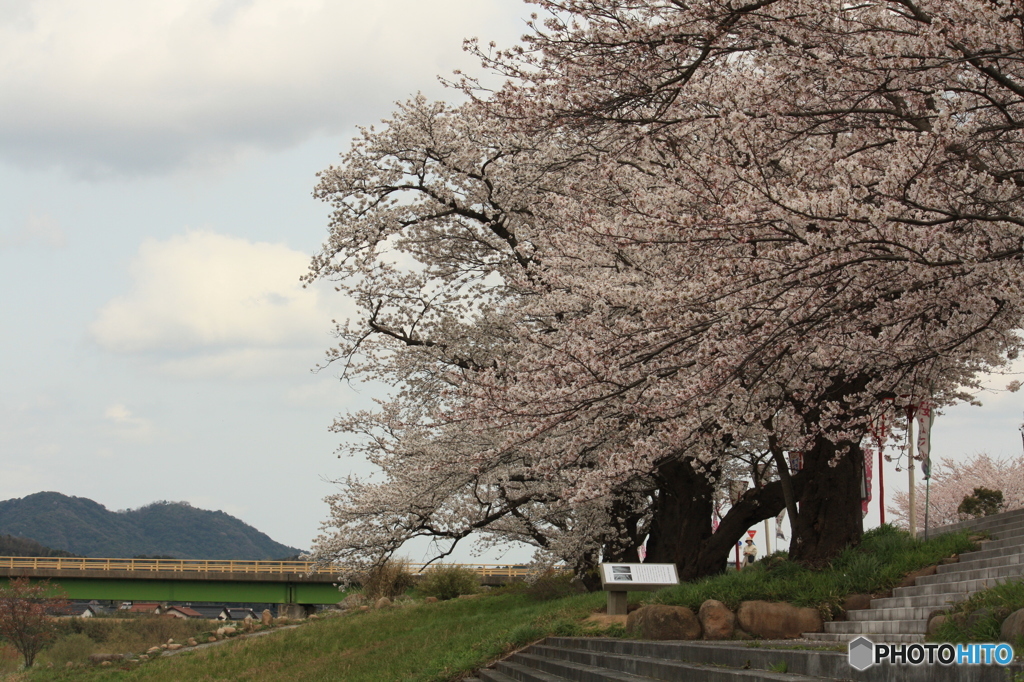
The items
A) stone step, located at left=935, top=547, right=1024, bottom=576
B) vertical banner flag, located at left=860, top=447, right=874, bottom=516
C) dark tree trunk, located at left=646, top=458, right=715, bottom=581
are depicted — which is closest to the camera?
stone step, located at left=935, top=547, right=1024, bottom=576

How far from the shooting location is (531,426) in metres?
10.9

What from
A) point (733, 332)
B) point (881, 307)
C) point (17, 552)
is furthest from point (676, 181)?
point (17, 552)

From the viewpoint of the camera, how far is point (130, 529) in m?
177

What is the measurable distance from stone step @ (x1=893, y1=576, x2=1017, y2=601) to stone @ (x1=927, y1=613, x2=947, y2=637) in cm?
77

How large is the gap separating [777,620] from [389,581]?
76.3 ft

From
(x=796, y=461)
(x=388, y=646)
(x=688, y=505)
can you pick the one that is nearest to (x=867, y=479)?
(x=796, y=461)

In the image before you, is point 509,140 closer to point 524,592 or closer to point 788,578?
point 788,578

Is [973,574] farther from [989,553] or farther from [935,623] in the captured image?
[935,623]

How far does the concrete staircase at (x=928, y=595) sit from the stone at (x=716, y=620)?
3.88 feet

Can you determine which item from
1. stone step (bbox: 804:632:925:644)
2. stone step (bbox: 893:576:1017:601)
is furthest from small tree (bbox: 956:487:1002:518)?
stone step (bbox: 804:632:925:644)

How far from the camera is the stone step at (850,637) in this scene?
905 centimetres

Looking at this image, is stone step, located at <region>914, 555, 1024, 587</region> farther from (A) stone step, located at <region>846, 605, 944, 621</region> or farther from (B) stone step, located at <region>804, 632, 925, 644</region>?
(B) stone step, located at <region>804, 632, 925, 644</region>

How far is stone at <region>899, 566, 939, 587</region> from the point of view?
12.2 m

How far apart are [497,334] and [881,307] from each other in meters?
10.9
